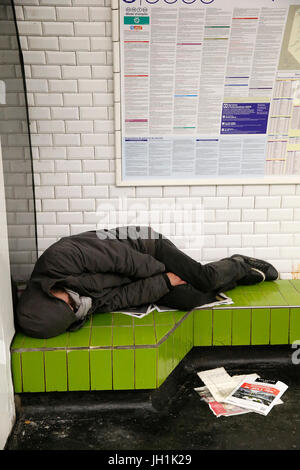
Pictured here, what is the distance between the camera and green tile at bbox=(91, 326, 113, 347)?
8.04 feet

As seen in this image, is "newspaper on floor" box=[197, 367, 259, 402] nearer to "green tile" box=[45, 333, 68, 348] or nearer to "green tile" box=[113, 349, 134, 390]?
"green tile" box=[113, 349, 134, 390]

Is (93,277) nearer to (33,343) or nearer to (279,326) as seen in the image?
(33,343)

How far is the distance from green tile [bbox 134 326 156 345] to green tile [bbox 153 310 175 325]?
3.6 inches

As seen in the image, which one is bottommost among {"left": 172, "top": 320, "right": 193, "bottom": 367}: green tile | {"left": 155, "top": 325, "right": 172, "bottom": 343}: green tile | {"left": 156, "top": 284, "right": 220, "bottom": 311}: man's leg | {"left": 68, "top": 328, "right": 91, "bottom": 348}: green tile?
{"left": 172, "top": 320, "right": 193, "bottom": 367}: green tile

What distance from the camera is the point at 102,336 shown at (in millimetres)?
2527

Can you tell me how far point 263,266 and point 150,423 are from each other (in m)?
1.55

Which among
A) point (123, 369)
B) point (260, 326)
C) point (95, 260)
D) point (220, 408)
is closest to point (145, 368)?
point (123, 369)

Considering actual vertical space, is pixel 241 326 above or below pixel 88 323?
below

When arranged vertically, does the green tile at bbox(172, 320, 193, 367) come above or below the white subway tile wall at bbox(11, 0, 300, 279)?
below

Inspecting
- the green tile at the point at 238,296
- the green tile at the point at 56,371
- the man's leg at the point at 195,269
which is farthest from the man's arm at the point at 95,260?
the green tile at the point at 238,296

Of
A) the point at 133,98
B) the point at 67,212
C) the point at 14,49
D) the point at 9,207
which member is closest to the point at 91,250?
the point at 9,207

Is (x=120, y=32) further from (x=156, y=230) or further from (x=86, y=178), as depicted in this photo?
(x=156, y=230)

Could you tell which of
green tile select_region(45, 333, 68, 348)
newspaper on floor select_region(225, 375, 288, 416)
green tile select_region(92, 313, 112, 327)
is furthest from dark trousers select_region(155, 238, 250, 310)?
green tile select_region(45, 333, 68, 348)
